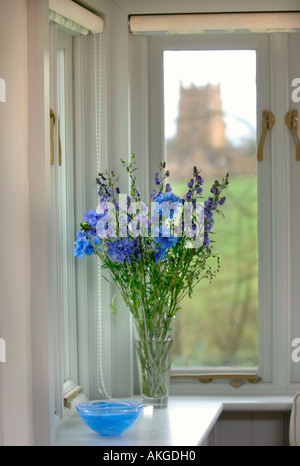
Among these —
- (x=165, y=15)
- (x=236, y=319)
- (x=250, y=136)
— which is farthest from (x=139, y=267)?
(x=165, y=15)

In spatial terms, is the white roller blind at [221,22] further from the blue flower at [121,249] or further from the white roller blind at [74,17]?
the blue flower at [121,249]

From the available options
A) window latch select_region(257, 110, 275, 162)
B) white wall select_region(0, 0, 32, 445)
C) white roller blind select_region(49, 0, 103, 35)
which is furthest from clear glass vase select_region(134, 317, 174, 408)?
white roller blind select_region(49, 0, 103, 35)

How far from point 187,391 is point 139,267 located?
589mm

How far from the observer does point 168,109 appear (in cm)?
257

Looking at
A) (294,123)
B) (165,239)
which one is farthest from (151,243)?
(294,123)

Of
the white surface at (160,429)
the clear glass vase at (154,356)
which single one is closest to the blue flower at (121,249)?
the clear glass vase at (154,356)

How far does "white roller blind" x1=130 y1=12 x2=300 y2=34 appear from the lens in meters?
2.45

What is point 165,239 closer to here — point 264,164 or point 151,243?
point 151,243

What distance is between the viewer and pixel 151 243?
7.39ft

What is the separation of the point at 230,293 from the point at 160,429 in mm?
616

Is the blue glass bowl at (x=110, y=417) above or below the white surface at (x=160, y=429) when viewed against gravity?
above

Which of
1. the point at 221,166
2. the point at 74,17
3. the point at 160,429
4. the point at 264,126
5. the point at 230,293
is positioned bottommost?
the point at 160,429

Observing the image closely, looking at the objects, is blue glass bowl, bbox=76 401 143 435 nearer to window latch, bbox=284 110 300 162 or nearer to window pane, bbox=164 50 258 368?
window pane, bbox=164 50 258 368

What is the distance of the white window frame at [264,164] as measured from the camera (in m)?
2.53
